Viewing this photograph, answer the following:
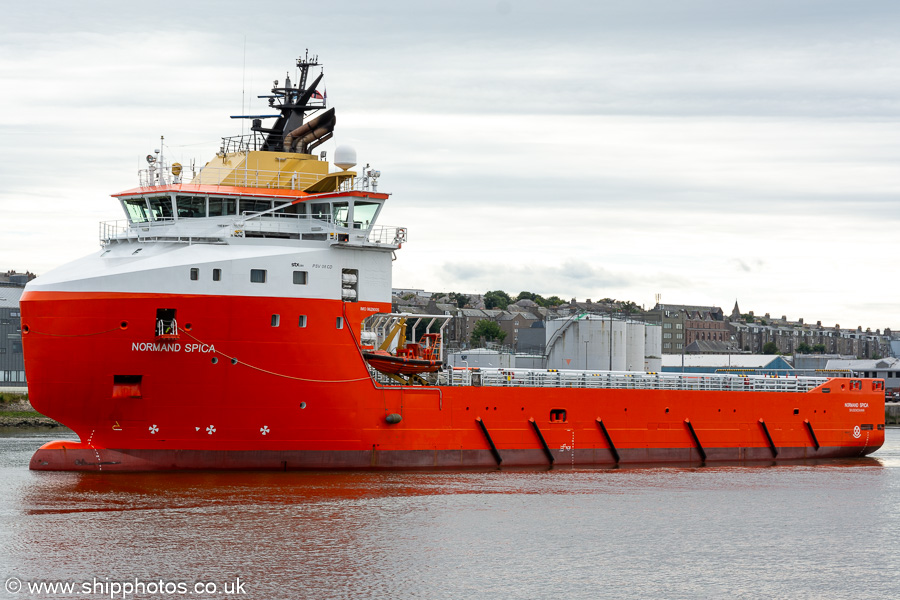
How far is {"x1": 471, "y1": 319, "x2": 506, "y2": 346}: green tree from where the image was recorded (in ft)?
395

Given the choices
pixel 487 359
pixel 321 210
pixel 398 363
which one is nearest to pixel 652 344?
pixel 487 359

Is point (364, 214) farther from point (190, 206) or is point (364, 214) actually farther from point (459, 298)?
point (459, 298)

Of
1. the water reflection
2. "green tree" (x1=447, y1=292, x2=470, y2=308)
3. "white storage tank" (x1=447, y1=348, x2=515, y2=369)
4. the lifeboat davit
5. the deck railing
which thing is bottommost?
the water reflection

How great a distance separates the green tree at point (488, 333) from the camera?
120312 mm

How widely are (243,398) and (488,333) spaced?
94.6m

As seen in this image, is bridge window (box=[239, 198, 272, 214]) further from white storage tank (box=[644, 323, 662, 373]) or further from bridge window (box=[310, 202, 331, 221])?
white storage tank (box=[644, 323, 662, 373])

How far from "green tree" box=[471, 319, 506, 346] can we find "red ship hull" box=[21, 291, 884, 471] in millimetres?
89191

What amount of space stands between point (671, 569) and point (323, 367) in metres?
11.1

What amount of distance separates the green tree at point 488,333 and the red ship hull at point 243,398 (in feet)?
293

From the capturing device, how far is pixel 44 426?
5056cm

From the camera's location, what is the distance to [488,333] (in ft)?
396

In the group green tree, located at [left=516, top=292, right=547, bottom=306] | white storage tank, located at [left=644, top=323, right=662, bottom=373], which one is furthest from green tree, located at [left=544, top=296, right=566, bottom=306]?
white storage tank, located at [left=644, top=323, right=662, bottom=373]

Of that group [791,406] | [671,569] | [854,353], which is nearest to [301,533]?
[671,569]

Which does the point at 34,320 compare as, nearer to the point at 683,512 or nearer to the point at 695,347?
the point at 683,512
